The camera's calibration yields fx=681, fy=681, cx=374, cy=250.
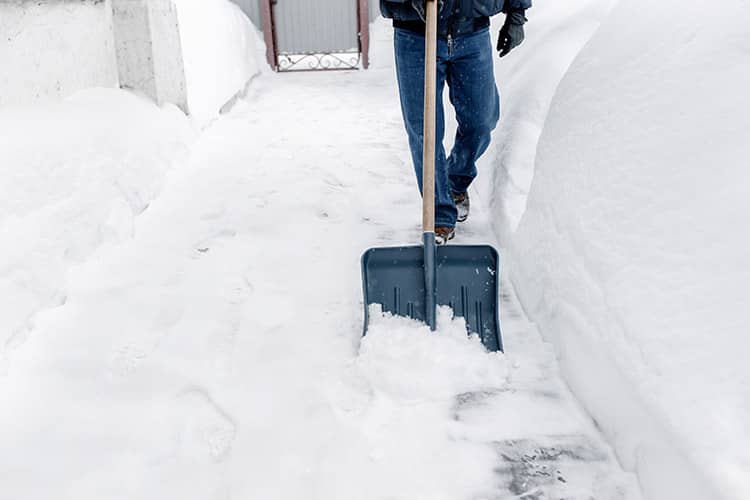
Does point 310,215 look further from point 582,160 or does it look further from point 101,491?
point 101,491

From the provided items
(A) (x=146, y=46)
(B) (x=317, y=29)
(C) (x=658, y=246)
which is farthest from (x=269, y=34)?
(C) (x=658, y=246)

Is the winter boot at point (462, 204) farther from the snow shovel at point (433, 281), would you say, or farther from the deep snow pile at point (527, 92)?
the snow shovel at point (433, 281)

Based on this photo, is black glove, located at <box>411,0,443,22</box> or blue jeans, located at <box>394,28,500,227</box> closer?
black glove, located at <box>411,0,443,22</box>

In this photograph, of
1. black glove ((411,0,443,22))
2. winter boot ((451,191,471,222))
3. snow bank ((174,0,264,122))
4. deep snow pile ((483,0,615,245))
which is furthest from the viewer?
snow bank ((174,0,264,122))

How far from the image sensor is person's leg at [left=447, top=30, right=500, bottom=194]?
275cm

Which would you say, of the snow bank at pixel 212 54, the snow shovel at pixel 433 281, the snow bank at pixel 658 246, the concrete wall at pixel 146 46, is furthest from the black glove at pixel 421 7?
the snow bank at pixel 212 54

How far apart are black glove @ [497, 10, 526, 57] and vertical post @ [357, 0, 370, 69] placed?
5.95m

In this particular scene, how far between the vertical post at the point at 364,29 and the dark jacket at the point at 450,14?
6112mm

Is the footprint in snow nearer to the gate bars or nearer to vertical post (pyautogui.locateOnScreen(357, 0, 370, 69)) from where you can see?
the gate bars

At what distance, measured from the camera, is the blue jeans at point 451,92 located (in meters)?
2.72

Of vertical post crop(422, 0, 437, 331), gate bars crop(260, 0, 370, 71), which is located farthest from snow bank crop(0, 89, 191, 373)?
gate bars crop(260, 0, 370, 71)

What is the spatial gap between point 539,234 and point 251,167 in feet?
7.79

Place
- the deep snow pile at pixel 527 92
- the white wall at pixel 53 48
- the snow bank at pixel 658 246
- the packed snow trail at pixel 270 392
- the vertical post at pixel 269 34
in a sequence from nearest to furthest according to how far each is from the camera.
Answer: the snow bank at pixel 658 246, the packed snow trail at pixel 270 392, the white wall at pixel 53 48, the deep snow pile at pixel 527 92, the vertical post at pixel 269 34

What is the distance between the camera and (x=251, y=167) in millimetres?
4207
